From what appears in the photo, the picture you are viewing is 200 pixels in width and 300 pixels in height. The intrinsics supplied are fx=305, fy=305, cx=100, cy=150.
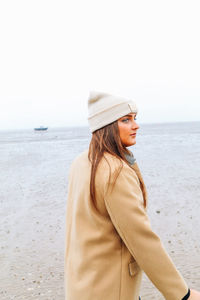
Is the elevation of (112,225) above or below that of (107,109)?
below

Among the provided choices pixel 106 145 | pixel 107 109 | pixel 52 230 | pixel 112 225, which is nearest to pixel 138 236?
pixel 112 225

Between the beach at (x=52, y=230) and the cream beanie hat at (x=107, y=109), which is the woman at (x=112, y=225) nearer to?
the cream beanie hat at (x=107, y=109)

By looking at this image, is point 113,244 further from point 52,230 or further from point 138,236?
point 52,230

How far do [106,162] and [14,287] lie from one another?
4278 millimetres

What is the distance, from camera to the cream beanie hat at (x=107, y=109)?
1.36 metres

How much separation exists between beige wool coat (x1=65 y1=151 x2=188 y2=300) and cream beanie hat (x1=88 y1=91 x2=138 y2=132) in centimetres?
18

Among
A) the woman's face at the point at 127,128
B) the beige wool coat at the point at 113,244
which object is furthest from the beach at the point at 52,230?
the woman's face at the point at 127,128

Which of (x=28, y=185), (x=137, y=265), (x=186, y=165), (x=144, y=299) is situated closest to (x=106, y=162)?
(x=137, y=265)

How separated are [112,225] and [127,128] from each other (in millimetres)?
433

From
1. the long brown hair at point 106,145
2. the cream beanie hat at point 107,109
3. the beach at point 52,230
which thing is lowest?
the beach at point 52,230

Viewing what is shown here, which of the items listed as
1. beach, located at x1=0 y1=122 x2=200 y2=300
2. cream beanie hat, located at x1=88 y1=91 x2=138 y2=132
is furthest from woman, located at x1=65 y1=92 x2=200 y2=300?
beach, located at x1=0 y1=122 x2=200 y2=300

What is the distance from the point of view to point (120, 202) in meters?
1.20

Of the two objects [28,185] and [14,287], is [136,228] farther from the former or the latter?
[28,185]

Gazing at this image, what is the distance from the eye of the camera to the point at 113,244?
128 cm
